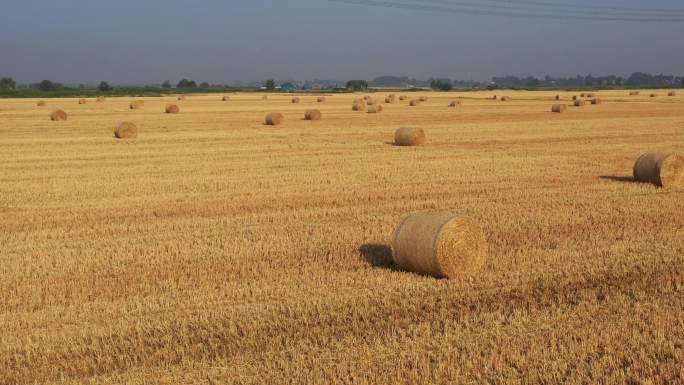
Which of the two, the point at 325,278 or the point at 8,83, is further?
the point at 8,83

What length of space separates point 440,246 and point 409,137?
16.0 m

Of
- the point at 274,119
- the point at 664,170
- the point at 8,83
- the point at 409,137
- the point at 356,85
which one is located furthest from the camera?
the point at 356,85

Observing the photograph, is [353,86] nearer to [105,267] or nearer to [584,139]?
[584,139]

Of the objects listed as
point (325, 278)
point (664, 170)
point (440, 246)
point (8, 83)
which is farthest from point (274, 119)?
point (8, 83)

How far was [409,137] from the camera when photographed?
984 inches

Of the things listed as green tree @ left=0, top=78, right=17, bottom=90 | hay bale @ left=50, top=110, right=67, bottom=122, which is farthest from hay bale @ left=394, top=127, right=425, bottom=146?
green tree @ left=0, top=78, right=17, bottom=90

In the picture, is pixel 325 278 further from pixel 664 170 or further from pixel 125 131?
pixel 125 131

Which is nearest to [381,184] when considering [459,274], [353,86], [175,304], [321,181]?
[321,181]

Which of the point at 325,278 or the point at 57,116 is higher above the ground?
the point at 57,116

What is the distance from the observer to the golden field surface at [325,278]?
265 inches

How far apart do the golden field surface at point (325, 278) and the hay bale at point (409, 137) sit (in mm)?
4338

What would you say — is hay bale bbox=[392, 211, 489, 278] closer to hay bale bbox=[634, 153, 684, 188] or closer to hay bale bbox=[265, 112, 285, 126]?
hay bale bbox=[634, 153, 684, 188]

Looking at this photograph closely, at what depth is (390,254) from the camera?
10.5 meters

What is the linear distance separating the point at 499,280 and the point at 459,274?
489mm
